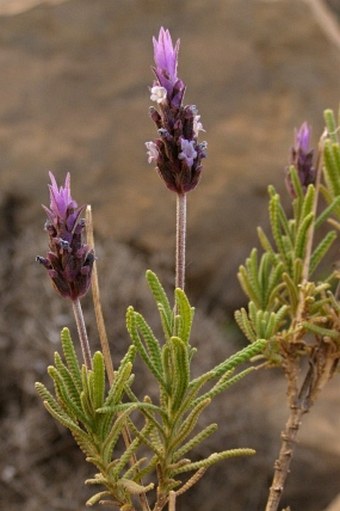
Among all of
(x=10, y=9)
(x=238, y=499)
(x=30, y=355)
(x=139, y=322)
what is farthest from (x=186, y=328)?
(x=10, y=9)

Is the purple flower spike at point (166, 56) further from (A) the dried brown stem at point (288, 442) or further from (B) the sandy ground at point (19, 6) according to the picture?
A: (B) the sandy ground at point (19, 6)

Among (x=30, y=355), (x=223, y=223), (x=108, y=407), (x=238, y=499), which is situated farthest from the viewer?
(x=223, y=223)

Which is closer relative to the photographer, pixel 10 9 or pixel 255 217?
pixel 255 217

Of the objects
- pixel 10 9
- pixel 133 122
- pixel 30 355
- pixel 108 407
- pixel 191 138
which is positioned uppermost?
pixel 10 9

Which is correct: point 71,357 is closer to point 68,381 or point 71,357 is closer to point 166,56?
point 68,381

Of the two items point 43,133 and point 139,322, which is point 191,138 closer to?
point 139,322

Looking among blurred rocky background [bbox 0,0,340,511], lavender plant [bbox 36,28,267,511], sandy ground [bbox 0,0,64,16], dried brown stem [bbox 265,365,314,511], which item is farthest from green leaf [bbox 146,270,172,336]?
sandy ground [bbox 0,0,64,16]

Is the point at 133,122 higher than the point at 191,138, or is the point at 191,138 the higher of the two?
the point at 133,122

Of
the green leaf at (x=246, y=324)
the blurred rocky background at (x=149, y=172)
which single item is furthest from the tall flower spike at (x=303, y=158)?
the blurred rocky background at (x=149, y=172)
